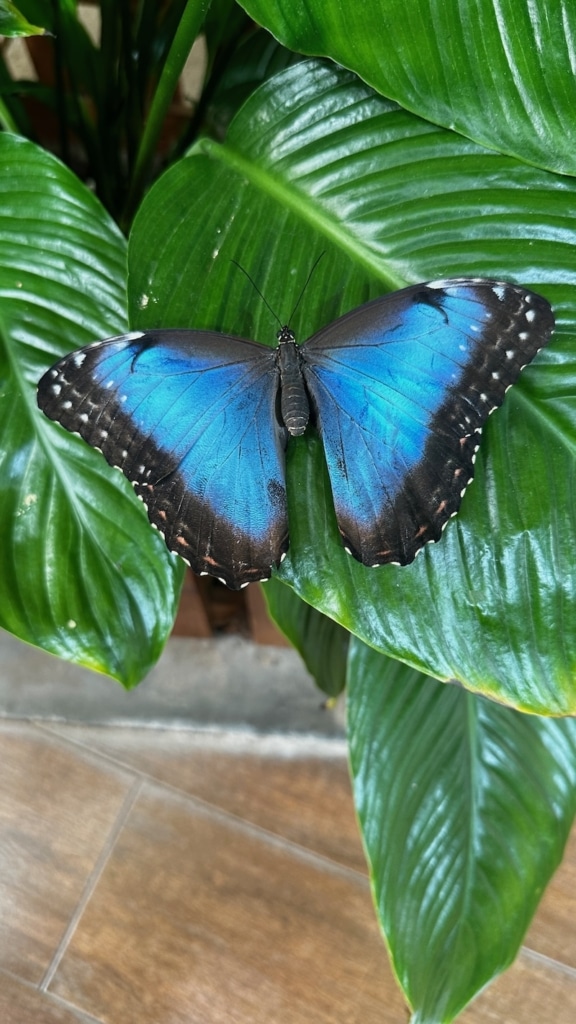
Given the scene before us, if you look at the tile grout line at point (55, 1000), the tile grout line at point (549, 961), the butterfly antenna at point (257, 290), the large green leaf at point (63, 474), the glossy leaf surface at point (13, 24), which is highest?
the glossy leaf surface at point (13, 24)

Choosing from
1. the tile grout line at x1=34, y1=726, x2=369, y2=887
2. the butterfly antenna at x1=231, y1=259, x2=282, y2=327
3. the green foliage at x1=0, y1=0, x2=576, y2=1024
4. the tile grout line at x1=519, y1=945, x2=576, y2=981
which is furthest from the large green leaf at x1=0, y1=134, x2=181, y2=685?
the tile grout line at x1=519, y1=945, x2=576, y2=981

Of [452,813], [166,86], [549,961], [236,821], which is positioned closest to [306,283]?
[166,86]

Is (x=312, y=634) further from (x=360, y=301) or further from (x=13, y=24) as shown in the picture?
(x=13, y=24)

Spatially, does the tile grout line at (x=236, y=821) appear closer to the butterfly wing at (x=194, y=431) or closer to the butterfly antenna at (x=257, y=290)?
the butterfly wing at (x=194, y=431)

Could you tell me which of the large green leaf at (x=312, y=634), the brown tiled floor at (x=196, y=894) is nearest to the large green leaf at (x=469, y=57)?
the large green leaf at (x=312, y=634)

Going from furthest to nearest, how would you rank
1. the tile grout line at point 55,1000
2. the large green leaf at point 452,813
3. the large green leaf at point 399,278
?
1. the tile grout line at point 55,1000
2. the large green leaf at point 452,813
3. the large green leaf at point 399,278

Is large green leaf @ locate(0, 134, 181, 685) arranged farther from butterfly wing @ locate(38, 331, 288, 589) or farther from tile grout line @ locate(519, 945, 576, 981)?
tile grout line @ locate(519, 945, 576, 981)

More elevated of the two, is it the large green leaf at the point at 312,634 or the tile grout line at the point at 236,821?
the large green leaf at the point at 312,634
